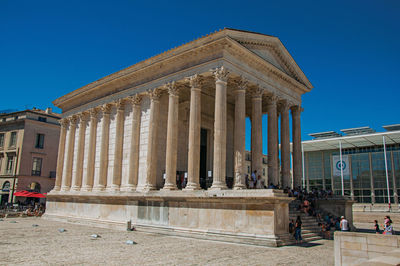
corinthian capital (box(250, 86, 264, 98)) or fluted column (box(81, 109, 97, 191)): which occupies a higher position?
corinthian capital (box(250, 86, 264, 98))

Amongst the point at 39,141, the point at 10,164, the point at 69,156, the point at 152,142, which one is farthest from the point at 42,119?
the point at 152,142

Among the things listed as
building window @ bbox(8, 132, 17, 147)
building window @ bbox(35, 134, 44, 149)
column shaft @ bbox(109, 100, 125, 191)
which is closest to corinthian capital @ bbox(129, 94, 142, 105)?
column shaft @ bbox(109, 100, 125, 191)

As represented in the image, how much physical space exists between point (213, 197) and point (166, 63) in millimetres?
10163

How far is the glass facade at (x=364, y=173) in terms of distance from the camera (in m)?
51.0

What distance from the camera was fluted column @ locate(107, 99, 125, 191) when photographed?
85.7 ft

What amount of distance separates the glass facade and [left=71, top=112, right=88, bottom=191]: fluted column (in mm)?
38818

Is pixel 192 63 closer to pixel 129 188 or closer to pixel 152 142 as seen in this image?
pixel 152 142

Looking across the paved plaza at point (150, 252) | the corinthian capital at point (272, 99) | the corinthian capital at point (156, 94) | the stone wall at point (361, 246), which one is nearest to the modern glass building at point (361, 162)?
the corinthian capital at point (272, 99)

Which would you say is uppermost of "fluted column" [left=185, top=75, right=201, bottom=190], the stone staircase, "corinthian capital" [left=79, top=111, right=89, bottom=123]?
"corinthian capital" [left=79, top=111, right=89, bottom=123]

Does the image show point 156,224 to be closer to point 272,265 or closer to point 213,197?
point 213,197

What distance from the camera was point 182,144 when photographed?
26859mm

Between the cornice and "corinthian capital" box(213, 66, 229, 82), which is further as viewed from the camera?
the cornice

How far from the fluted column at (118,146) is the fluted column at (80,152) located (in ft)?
16.3

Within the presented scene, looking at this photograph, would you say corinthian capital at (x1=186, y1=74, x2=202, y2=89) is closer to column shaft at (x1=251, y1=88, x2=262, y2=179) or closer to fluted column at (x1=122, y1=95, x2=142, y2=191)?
column shaft at (x1=251, y1=88, x2=262, y2=179)
